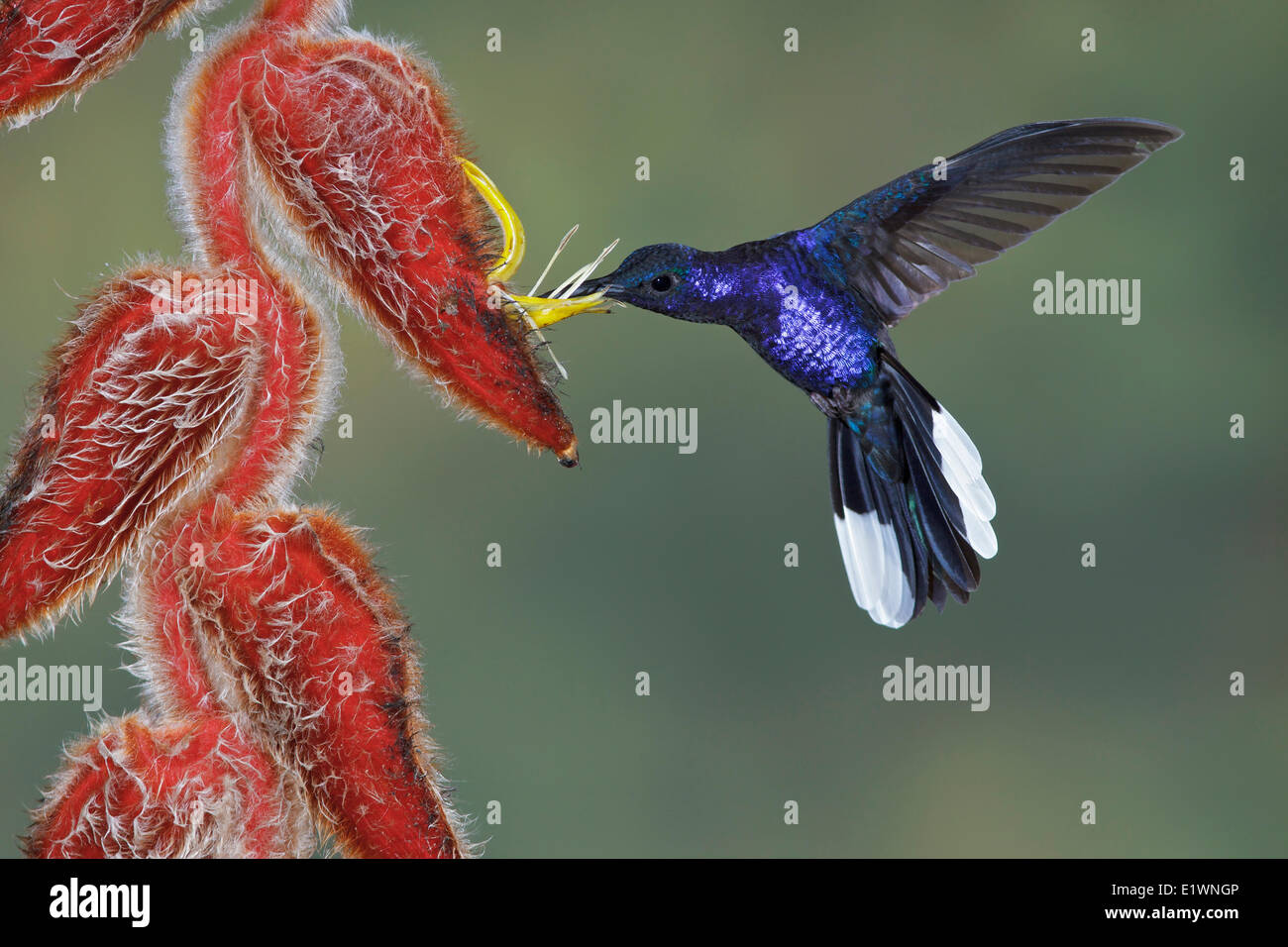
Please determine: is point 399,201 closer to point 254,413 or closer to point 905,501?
→ point 254,413

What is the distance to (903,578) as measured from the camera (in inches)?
Answer: 29.1

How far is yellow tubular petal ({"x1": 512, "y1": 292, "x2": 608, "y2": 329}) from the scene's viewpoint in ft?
1.84

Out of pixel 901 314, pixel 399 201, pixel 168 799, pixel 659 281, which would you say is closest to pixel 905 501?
pixel 901 314

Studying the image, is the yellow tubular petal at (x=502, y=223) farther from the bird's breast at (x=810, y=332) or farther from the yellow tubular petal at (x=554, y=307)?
the bird's breast at (x=810, y=332)

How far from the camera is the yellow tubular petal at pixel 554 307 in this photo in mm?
562

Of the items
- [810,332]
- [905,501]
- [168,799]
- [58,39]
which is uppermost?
[58,39]

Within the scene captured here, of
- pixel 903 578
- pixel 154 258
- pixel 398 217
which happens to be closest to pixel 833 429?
pixel 903 578

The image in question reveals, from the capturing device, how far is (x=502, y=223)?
57cm

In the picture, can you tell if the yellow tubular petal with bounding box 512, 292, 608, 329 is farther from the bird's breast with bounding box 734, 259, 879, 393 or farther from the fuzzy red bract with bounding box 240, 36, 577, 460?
the bird's breast with bounding box 734, 259, 879, 393

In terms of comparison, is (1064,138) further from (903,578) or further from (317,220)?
(317,220)

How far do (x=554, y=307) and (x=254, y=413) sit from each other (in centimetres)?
18

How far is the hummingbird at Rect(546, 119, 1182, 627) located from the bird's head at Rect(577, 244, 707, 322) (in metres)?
0.02

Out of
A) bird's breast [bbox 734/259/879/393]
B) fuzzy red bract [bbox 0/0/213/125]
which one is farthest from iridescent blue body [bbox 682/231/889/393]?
fuzzy red bract [bbox 0/0/213/125]

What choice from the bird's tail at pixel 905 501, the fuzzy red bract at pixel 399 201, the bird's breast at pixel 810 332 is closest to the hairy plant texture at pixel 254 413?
the fuzzy red bract at pixel 399 201
